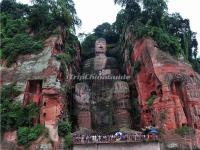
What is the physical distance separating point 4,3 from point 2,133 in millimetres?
15428

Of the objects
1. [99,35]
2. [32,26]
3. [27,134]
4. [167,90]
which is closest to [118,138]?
[167,90]

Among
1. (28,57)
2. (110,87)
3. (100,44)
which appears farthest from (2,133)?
(100,44)

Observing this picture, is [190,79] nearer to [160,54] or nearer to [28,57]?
[160,54]

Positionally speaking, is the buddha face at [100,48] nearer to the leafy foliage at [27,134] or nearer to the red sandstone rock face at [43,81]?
the red sandstone rock face at [43,81]

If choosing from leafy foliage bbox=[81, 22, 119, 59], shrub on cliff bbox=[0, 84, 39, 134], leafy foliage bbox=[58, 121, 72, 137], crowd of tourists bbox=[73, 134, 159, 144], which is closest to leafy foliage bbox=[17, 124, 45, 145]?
shrub on cliff bbox=[0, 84, 39, 134]

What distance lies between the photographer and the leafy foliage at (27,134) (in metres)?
20.4

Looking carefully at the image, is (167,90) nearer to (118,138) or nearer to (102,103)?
(118,138)

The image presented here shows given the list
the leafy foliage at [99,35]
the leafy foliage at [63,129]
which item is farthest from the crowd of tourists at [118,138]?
the leafy foliage at [99,35]

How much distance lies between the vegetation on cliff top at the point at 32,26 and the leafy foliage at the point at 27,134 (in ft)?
22.4

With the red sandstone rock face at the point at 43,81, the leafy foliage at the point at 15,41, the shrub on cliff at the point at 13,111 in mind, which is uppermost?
the leafy foliage at the point at 15,41

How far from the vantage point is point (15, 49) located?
25281 mm

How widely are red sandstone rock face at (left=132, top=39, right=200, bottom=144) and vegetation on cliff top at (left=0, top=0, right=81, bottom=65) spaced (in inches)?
327

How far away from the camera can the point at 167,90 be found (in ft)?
77.7

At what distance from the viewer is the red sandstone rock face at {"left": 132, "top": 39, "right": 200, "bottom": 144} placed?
22953mm
